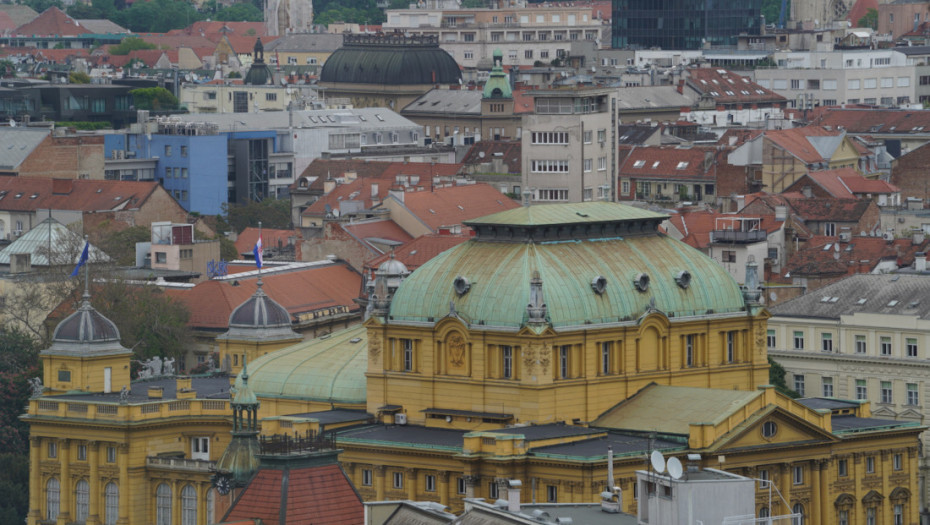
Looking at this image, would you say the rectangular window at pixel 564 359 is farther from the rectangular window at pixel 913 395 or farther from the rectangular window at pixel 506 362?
the rectangular window at pixel 913 395

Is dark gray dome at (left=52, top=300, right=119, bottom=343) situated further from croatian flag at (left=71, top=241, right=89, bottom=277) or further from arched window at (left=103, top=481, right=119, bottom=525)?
croatian flag at (left=71, top=241, right=89, bottom=277)

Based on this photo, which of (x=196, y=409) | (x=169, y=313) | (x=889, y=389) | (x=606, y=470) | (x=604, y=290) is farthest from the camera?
(x=169, y=313)

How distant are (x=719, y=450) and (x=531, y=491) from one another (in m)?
7.98

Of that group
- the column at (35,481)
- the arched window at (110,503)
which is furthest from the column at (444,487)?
the column at (35,481)

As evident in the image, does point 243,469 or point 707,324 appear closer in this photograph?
point 243,469

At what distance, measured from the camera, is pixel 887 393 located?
170625 mm

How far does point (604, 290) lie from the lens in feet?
467

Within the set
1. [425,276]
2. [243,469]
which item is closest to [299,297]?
[425,276]

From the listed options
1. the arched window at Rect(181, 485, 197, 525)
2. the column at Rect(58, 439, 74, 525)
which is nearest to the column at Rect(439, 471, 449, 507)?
the arched window at Rect(181, 485, 197, 525)

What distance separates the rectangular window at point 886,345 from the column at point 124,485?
3975 cm

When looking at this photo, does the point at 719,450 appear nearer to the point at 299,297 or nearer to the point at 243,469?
the point at 243,469

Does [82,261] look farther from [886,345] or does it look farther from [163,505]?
[886,345]

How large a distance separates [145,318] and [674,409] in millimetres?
55806

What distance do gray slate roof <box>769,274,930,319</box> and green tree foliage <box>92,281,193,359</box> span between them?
3334 centimetres
